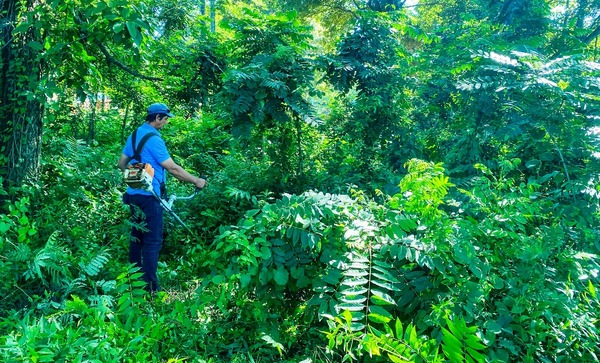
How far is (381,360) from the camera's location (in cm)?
257

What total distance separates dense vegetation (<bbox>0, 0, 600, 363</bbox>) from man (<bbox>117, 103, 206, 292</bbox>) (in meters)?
0.22

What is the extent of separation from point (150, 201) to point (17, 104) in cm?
194

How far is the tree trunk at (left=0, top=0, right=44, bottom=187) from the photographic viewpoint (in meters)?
4.48

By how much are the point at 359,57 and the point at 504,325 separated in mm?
4042

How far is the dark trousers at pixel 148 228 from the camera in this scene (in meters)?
4.09

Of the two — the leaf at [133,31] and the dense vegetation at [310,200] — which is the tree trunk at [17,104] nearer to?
the dense vegetation at [310,200]

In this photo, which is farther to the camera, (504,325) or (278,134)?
(278,134)

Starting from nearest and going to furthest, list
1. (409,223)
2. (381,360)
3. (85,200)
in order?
(381,360)
(409,223)
(85,200)

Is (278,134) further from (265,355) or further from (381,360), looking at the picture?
(381,360)

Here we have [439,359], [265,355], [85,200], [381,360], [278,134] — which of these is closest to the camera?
[439,359]

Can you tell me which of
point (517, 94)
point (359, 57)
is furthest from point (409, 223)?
point (359, 57)

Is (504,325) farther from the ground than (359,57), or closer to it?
closer to it

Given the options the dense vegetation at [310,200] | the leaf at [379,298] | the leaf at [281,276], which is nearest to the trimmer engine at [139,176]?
the dense vegetation at [310,200]

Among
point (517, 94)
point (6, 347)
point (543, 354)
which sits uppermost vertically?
point (517, 94)
